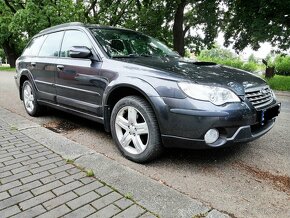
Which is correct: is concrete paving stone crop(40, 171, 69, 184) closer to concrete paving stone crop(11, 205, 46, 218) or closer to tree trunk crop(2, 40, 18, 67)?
concrete paving stone crop(11, 205, 46, 218)

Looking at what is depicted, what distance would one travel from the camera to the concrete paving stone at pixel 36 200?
237cm

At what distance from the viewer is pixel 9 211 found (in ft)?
7.55

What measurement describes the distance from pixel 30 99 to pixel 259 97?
4.29 metres

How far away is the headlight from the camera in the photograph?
2.88 metres

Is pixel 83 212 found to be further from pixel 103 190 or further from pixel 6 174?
pixel 6 174

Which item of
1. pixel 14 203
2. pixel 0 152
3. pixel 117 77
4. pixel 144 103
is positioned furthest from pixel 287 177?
pixel 0 152

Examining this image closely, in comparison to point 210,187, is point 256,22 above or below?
above

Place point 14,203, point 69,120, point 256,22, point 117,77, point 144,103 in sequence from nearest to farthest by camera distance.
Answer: point 14,203 < point 144,103 < point 117,77 < point 69,120 < point 256,22

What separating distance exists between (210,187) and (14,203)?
1.79 m

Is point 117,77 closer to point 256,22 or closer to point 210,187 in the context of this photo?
Answer: point 210,187

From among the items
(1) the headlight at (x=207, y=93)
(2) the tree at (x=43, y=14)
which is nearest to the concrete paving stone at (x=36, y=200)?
(1) the headlight at (x=207, y=93)

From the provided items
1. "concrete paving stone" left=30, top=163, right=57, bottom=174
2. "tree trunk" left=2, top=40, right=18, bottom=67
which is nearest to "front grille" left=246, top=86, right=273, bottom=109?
"concrete paving stone" left=30, top=163, right=57, bottom=174

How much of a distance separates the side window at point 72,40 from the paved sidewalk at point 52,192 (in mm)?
1661

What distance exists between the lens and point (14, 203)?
241 centimetres
